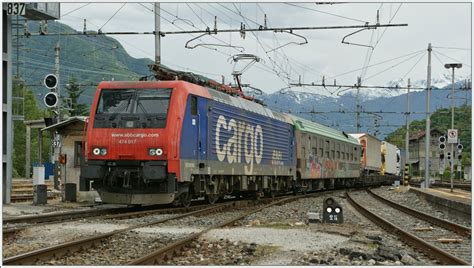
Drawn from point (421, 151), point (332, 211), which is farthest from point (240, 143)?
point (421, 151)

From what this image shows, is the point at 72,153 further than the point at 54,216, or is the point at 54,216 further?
the point at 72,153

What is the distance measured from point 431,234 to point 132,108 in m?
7.04

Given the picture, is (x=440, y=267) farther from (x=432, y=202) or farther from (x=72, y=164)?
(x=432, y=202)

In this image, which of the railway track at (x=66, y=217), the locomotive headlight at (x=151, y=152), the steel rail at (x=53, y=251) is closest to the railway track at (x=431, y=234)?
the steel rail at (x=53, y=251)

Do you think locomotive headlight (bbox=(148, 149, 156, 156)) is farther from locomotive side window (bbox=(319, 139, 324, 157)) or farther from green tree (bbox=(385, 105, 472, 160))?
green tree (bbox=(385, 105, 472, 160))

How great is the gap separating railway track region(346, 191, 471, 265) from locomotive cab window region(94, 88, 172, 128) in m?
5.35

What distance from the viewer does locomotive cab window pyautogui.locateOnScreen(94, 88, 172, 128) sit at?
15820mm

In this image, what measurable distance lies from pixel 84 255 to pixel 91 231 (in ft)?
8.29

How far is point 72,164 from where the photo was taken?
21625 mm

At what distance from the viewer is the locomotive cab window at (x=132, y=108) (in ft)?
51.9

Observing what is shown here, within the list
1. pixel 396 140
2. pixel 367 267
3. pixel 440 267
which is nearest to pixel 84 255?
pixel 367 267

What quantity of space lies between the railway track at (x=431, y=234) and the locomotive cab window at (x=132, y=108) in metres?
5.35

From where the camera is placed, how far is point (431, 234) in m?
13.6

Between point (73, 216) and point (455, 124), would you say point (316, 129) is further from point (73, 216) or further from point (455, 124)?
point (455, 124)
